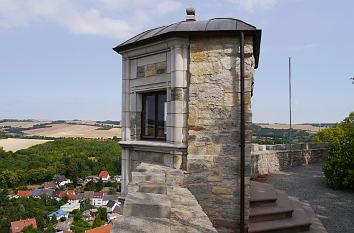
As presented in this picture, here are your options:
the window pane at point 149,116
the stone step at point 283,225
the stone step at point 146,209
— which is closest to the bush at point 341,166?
the stone step at point 283,225

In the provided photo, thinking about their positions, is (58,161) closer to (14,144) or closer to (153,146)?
(14,144)

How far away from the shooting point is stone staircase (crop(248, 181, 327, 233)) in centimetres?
471

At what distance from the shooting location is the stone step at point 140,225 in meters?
2.05

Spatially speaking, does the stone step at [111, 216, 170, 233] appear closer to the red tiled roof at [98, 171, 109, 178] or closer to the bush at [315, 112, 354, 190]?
the bush at [315, 112, 354, 190]

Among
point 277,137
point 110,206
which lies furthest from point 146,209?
point 110,206

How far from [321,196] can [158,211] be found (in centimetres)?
724

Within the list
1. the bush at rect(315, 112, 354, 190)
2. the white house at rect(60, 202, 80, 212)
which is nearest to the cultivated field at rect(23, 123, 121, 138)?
the white house at rect(60, 202, 80, 212)

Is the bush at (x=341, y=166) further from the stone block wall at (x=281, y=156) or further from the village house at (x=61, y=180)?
the village house at (x=61, y=180)

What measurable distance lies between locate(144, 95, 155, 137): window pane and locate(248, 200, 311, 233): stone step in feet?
9.42

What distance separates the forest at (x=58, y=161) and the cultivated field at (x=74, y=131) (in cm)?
765

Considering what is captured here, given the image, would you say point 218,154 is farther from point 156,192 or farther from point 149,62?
point 149,62

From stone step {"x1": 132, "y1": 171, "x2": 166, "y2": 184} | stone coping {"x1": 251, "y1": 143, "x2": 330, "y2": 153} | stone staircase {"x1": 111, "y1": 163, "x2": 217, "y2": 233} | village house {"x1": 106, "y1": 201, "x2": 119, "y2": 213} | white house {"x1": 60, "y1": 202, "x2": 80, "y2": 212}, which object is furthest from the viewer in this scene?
white house {"x1": 60, "y1": 202, "x2": 80, "y2": 212}

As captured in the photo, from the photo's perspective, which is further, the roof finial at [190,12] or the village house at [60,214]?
the village house at [60,214]

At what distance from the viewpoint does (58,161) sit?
323 feet
